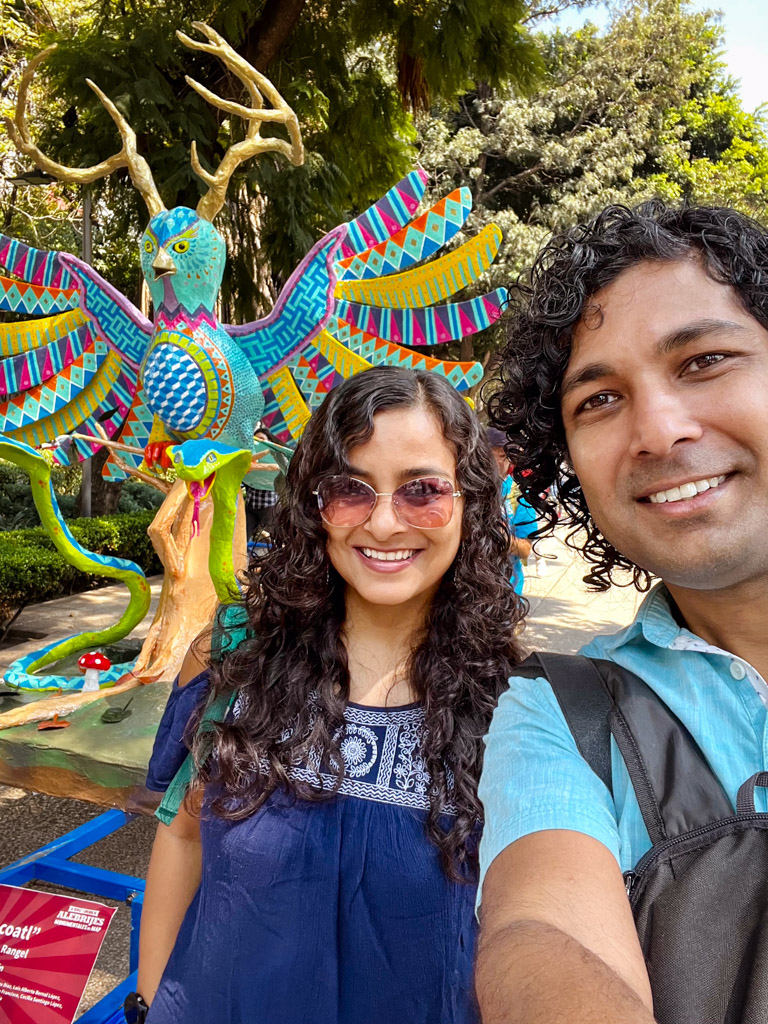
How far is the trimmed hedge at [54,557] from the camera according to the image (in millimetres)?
7090

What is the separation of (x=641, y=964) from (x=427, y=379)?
110cm

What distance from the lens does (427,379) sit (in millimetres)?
1603

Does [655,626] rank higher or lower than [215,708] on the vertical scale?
higher

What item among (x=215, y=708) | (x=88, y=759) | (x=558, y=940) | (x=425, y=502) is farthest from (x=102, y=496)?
(x=558, y=940)

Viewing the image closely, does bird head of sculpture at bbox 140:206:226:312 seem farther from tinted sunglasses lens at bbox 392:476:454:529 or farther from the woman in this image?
tinted sunglasses lens at bbox 392:476:454:529

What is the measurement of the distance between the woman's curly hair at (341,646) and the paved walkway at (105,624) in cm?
23

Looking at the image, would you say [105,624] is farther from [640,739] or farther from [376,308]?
[640,739]

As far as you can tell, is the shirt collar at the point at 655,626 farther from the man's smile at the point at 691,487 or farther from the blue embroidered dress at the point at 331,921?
the blue embroidered dress at the point at 331,921

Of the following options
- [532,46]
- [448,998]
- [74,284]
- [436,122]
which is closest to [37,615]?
[74,284]

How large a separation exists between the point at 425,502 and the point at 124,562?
7.57 feet

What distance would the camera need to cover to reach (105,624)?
7.09 meters

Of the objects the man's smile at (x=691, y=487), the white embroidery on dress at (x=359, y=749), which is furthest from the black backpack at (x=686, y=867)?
the white embroidery on dress at (x=359, y=749)

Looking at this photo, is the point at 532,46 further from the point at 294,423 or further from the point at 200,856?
the point at 200,856

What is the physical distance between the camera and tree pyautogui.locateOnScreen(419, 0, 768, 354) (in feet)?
46.2
